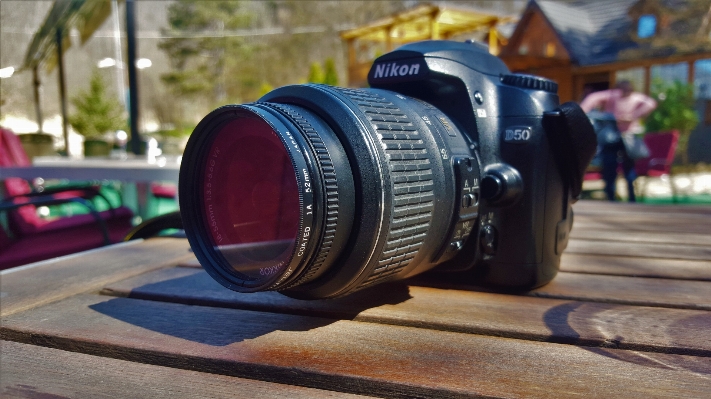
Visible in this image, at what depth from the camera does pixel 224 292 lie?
828 millimetres

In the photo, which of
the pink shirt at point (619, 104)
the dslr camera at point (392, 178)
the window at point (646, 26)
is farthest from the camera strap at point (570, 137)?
the window at point (646, 26)

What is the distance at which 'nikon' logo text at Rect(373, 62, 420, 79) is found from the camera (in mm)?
848

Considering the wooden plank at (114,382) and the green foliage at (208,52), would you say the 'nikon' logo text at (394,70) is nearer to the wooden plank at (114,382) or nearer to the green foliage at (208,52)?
the wooden plank at (114,382)

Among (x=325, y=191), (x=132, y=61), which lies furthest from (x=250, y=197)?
(x=132, y=61)

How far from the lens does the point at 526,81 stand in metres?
0.89

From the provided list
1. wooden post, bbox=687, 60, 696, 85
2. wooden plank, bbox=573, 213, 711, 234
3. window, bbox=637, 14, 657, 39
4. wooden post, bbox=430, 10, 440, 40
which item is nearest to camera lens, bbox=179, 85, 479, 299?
wooden plank, bbox=573, 213, 711, 234

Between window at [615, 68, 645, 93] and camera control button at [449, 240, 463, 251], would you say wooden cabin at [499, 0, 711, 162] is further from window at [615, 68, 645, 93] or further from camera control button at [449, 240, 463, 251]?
camera control button at [449, 240, 463, 251]

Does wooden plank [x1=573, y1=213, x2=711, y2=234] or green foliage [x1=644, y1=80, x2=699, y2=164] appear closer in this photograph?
wooden plank [x1=573, y1=213, x2=711, y2=234]

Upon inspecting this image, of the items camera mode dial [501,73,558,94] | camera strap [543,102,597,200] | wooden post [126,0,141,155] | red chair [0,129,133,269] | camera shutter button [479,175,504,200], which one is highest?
wooden post [126,0,141,155]

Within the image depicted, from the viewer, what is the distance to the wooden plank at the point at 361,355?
1.71ft

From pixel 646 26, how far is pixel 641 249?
9.56 m

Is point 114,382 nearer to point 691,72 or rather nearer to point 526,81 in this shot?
point 526,81

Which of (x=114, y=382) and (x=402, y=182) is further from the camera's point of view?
(x=402, y=182)

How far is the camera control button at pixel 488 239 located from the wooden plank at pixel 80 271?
610mm
